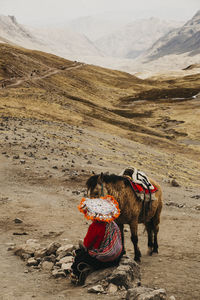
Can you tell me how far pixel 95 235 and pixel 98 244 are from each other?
221mm

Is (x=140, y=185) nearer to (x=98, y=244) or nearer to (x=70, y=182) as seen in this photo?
(x=98, y=244)

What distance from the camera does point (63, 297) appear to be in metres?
5.86

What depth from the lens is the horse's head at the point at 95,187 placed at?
22.7 ft

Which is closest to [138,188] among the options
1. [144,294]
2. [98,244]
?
[98,244]

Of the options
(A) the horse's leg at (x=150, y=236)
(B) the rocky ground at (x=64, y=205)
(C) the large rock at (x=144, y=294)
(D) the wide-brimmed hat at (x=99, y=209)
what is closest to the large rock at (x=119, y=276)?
(B) the rocky ground at (x=64, y=205)

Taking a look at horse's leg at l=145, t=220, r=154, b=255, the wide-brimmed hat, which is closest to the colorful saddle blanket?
horse's leg at l=145, t=220, r=154, b=255

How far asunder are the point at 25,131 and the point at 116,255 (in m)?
21.3

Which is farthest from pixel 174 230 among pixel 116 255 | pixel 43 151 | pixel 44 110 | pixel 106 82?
pixel 106 82

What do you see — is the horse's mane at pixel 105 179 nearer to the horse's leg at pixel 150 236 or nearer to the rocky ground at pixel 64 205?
the horse's leg at pixel 150 236

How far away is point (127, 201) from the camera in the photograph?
762 centimetres

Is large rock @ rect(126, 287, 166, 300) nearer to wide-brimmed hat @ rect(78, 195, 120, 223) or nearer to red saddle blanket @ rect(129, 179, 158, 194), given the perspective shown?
wide-brimmed hat @ rect(78, 195, 120, 223)

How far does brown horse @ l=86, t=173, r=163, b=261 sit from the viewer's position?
6.98 m

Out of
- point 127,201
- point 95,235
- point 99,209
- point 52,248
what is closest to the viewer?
point 99,209

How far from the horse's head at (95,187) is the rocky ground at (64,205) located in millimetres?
1970
